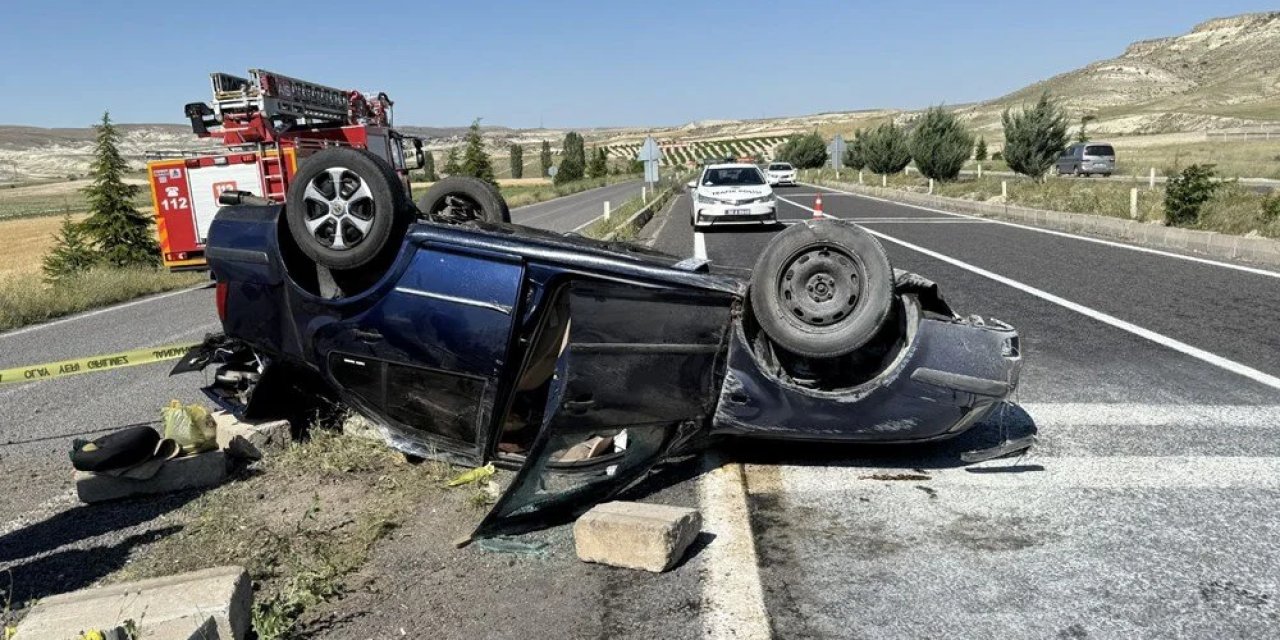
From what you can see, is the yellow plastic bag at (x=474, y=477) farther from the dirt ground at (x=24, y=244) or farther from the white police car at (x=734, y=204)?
the dirt ground at (x=24, y=244)

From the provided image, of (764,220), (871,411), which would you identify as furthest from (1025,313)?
(764,220)

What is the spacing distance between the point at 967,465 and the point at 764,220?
15.5 m

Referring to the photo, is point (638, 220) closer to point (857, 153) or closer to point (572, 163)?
point (857, 153)

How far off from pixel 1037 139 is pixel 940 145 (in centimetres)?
588

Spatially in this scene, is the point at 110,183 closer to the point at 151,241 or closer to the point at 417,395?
the point at 151,241

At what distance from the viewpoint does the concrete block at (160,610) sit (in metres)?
2.69

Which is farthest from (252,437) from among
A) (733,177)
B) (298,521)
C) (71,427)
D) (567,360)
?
(733,177)

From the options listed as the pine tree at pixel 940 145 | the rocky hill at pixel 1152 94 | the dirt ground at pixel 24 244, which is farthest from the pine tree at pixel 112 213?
the rocky hill at pixel 1152 94

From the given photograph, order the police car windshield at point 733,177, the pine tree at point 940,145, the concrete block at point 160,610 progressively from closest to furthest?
the concrete block at point 160,610, the police car windshield at point 733,177, the pine tree at point 940,145

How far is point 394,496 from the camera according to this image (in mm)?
4090

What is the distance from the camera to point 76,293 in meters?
12.8

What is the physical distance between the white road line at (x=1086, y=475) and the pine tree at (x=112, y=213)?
64.6 feet

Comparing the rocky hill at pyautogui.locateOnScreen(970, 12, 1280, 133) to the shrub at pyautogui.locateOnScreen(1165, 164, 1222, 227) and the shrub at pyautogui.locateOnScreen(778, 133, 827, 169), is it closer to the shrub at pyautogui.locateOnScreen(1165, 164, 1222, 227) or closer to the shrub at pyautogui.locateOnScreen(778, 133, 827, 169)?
the shrub at pyautogui.locateOnScreen(778, 133, 827, 169)

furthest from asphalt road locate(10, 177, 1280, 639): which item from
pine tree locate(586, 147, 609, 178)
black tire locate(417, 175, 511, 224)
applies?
pine tree locate(586, 147, 609, 178)
